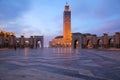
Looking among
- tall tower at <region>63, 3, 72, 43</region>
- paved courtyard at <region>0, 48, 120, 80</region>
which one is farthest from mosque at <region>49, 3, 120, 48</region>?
paved courtyard at <region>0, 48, 120, 80</region>

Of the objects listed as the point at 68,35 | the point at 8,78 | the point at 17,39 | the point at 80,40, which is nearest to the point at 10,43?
the point at 17,39

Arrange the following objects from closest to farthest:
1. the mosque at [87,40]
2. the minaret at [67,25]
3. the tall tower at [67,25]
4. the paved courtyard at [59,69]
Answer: the paved courtyard at [59,69] → the mosque at [87,40] → the minaret at [67,25] → the tall tower at [67,25]

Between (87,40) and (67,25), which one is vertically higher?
(67,25)

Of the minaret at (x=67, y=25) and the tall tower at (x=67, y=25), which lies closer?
the minaret at (x=67, y=25)

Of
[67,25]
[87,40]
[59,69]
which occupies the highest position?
[67,25]

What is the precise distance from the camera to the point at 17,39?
110m

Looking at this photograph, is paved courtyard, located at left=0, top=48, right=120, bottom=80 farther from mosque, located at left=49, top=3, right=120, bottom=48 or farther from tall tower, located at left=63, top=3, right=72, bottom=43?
tall tower, located at left=63, top=3, right=72, bottom=43

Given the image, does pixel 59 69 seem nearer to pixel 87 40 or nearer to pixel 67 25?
pixel 87 40

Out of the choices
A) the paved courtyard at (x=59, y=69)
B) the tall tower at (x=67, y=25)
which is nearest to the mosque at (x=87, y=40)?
the tall tower at (x=67, y=25)

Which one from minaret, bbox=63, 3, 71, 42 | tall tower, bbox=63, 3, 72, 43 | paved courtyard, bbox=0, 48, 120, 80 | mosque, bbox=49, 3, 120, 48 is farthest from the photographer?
tall tower, bbox=63, 3, 72, 43

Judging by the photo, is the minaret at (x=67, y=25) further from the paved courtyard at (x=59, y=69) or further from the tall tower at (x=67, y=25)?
the paved courtyard at (x=59, y=69)

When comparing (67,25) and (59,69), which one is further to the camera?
(67,25)

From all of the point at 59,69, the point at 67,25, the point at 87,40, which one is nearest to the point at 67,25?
the point at 67,25

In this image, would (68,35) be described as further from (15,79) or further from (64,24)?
(15,79)
